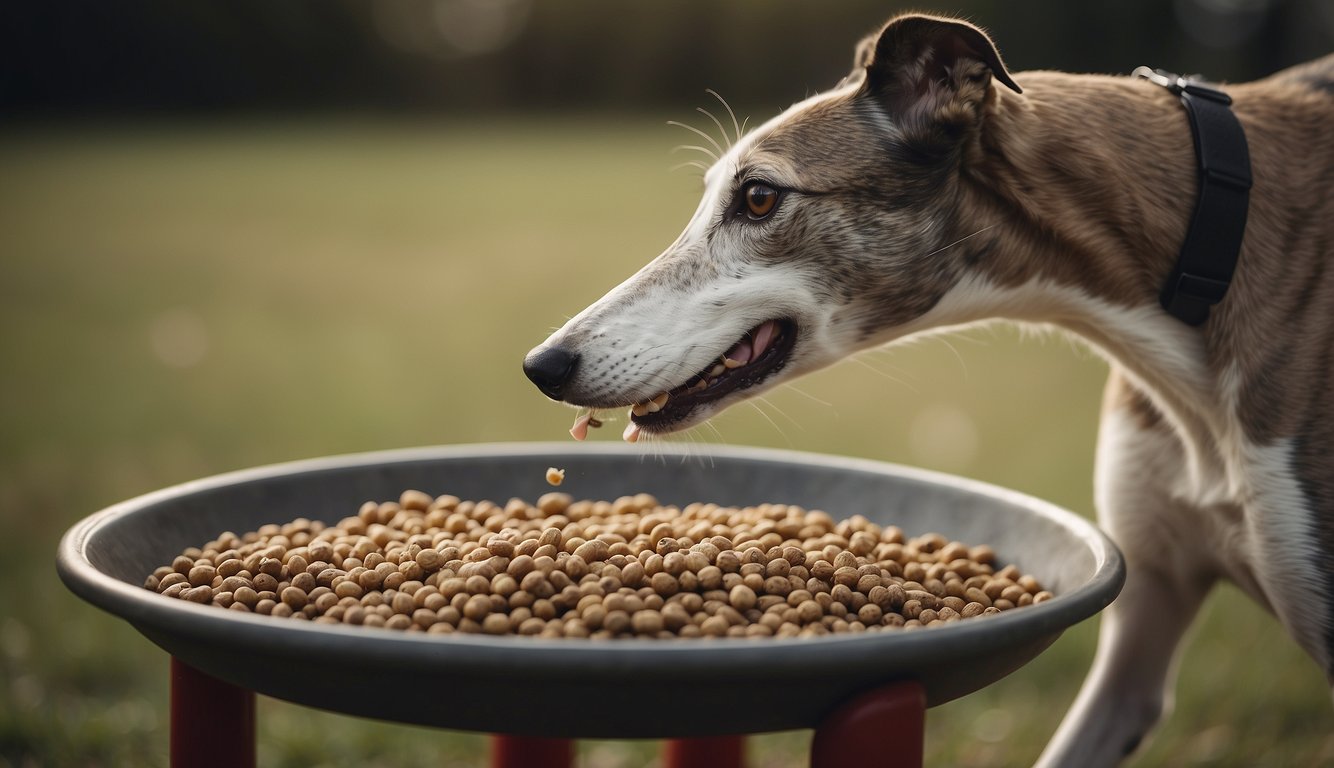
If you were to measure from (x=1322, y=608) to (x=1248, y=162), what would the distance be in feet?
2.64

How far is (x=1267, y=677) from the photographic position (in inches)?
147

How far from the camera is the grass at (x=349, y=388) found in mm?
3422

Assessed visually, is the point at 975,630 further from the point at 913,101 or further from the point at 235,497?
the point at 235,497

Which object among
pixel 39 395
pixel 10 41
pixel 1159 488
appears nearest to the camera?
pixel 1159 488

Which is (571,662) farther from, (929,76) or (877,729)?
(929,76)

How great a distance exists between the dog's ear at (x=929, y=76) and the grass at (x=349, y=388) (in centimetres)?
41

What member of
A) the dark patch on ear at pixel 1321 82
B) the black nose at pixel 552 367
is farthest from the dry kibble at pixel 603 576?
the dark patch on ear at pixel 1321 82

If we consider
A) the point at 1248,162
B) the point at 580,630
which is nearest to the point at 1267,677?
the point at 1248,162

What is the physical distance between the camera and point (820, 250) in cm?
212

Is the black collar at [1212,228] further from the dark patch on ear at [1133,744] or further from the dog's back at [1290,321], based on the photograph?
the dark patch on ear at [1133,744]

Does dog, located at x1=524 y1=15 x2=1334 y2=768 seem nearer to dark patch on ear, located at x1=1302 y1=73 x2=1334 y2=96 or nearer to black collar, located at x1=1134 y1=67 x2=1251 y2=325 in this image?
black collar, located at x1=1134 y1=67 x2=1251 y2=325

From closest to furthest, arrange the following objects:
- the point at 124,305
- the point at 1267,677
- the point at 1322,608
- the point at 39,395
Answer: the point at 1322,608, the point at 1267,677, the point at 39,395, the point at 124,305

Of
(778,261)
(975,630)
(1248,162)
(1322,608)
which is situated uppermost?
(1248,162)

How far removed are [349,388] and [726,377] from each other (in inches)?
215
